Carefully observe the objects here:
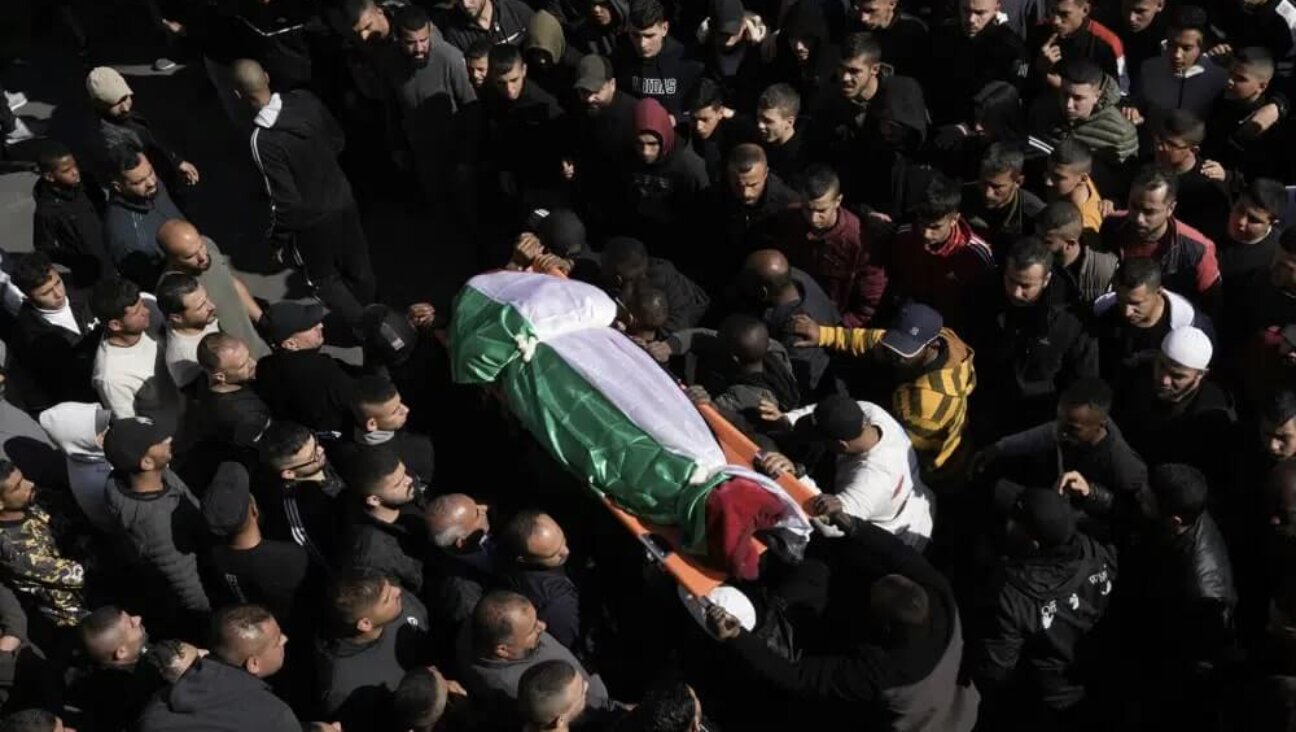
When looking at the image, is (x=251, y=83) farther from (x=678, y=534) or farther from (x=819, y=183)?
(x=678, y=534)

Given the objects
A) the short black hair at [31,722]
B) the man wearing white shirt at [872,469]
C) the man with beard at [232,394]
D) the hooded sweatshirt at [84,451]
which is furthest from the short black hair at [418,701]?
the hooded sweatshirt at [84,451]

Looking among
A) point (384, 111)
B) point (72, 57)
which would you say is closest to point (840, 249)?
point (384, 111)

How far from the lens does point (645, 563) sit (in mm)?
4777

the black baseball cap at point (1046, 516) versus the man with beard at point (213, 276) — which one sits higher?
the black baseball cap at point (1046, 516)

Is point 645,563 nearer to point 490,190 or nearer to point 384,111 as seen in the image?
point 490,190

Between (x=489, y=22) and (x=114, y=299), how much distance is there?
2.90 metres

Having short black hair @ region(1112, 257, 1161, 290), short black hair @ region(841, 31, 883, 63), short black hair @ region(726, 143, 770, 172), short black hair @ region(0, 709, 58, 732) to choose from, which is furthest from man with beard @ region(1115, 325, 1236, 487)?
short black hair @ region(0, 709, 58, 732)

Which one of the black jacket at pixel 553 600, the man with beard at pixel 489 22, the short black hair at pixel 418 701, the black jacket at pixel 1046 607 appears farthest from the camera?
the man with beard at pixel 489 22

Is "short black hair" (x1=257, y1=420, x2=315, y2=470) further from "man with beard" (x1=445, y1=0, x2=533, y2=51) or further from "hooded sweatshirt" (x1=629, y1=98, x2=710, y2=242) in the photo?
"man with beard" (x1=445, y1=0, x2=533, y2=51)

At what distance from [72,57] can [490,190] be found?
4746mm

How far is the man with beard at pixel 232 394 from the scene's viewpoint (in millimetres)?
5410

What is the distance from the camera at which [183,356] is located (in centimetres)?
575

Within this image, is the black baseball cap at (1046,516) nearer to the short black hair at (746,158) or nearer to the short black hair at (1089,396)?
the short black hair at (1089,396)

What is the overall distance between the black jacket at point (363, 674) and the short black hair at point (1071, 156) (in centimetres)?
344
